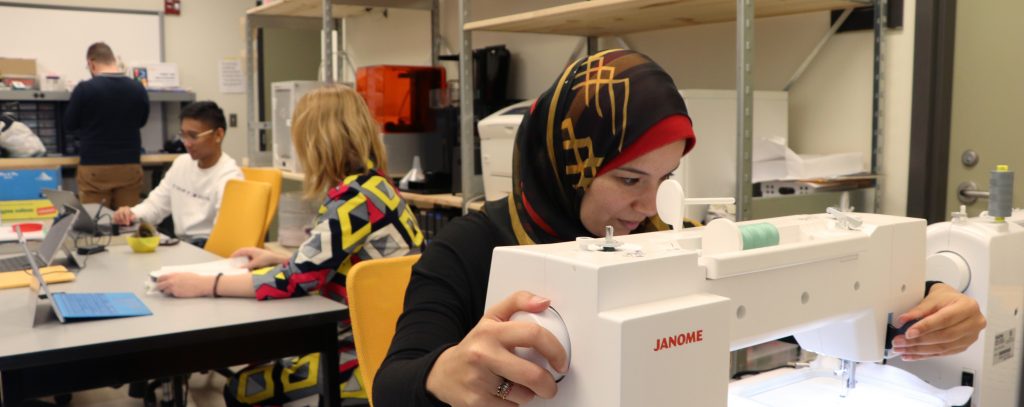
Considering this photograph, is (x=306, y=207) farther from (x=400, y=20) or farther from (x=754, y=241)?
(x=754, y=241)

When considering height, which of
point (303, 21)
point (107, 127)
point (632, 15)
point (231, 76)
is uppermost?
point (303, 21)

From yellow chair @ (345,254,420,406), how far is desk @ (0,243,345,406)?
412 millimetres

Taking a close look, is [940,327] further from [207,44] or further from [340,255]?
[207,44]

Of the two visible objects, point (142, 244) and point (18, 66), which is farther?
point (18, 66)

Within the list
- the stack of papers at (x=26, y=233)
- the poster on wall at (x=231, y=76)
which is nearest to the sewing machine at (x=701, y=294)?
the stack of papers at (x=26, y=233)

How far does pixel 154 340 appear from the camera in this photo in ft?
5.37

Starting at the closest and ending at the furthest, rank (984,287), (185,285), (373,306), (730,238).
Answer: (730,238) → (984,287) → (373,306) → (185,285)

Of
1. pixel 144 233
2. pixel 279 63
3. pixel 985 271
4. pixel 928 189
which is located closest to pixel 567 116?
pixel 985 271

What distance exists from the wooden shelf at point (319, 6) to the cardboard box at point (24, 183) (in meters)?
1.39

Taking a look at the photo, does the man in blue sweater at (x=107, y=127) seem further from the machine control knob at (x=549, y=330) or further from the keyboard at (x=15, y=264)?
the machine control knob at (x=549, y=330)

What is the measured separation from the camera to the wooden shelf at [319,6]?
3.96 metres

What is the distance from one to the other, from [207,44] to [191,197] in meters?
3.73

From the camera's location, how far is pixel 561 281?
69 cm

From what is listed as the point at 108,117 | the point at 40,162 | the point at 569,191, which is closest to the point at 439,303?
the point at 569,191
